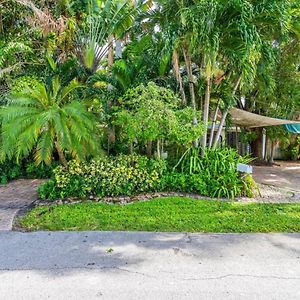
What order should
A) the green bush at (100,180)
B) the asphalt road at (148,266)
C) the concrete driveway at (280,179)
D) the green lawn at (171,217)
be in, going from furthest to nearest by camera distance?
the concrete driveway at (280,179), the green bush at (100,180), the green lawn at (171,217), the asphalt road at (148,266)

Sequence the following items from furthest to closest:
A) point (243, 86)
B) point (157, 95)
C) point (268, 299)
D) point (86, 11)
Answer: point (86, 11), point (243, 86), point (157, 95), point (268, 299)

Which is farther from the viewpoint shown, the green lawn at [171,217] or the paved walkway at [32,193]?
the paved walkway at [32,193]

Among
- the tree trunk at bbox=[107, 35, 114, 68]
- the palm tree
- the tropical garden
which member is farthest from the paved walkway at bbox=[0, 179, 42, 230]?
the tree trunk at bbox=[107, 35, 114, 68]

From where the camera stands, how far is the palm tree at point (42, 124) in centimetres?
794

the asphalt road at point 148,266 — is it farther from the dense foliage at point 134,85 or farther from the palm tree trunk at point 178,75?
the palm tree trunk at point 178,75

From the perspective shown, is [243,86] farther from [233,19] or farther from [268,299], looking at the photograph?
[268,299]

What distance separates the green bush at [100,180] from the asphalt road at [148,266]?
255 centimetres

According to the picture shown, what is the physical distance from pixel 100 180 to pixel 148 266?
173 inches

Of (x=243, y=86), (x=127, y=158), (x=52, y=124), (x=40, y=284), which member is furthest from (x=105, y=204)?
(x=243, y=86)

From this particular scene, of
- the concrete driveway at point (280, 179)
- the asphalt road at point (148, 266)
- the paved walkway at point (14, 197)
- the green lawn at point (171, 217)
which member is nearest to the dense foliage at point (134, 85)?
the paved walkway at point (14, 197)

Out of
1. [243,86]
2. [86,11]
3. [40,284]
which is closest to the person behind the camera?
[40,284]

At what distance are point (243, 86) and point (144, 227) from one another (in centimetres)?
628

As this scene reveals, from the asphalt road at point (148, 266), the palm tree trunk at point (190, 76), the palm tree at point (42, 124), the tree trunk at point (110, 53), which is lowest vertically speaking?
the asphalt road at point (148, 266)

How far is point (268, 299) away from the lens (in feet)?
12.4
